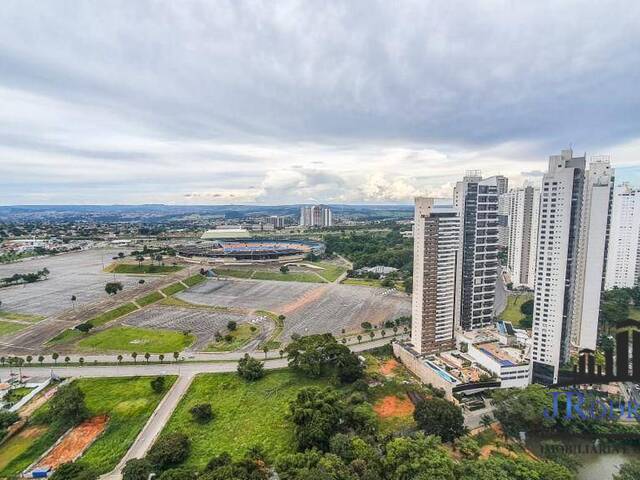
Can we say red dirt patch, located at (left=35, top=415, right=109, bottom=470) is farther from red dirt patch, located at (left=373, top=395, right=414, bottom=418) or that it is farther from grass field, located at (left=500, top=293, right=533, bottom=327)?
grass field, located at (left=500, top=293, right=533, bottom=327)

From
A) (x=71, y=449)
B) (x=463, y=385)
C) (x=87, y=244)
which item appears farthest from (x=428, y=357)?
(x=87, y=244)

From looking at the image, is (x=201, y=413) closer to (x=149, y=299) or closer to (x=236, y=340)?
(x=236, y=340)

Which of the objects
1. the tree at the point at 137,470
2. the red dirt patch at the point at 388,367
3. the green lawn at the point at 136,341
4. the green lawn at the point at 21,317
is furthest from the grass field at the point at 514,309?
the green lawn at the point at 21,317

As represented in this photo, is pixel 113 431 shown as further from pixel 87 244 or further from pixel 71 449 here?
pixel 87 244

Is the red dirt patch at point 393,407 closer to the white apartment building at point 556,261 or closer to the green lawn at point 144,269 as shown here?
the white apartment building at point 556,261

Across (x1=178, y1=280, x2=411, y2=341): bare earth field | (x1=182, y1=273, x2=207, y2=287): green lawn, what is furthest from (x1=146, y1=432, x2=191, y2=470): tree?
(x1=182, y1=273, x2=207, y2=287): green lawn

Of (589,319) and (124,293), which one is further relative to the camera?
(124,293)

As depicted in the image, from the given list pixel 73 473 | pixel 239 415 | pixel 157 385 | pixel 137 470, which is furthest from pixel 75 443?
pixel 239 415
